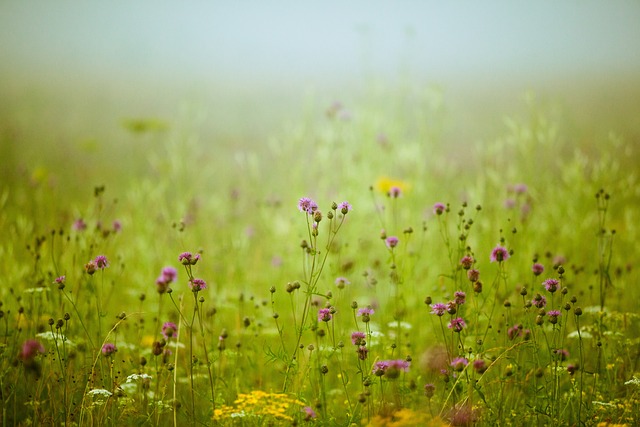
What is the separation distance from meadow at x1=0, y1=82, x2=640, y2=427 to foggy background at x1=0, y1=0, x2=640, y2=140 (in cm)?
189

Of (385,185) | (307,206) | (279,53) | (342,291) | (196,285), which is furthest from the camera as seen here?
(279,53)

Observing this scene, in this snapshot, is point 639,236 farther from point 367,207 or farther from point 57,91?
point 57,91

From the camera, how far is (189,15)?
26.7 feet

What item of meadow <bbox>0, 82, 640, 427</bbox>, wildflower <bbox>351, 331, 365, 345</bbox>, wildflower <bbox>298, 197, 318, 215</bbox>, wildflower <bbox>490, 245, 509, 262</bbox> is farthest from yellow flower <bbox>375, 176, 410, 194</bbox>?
wildflower <bbox>351, 331, 365, 345</bbox>

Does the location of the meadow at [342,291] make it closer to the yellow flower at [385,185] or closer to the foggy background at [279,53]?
the yellow flower at [385,185]

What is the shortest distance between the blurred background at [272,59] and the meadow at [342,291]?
1.79m

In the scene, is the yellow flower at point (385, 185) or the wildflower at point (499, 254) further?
the yellow flower at point (385, 185)

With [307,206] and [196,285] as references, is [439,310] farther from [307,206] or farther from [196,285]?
[196,285]

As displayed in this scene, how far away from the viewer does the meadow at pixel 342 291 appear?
1599 mm

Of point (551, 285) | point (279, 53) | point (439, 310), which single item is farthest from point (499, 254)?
point (279, 53)

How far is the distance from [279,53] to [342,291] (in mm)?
6688

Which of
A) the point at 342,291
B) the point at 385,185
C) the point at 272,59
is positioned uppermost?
the point at 272,59

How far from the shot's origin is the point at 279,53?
8.95m

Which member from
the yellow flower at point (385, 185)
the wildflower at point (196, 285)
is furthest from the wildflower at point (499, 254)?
the yellow flower at point (385, 185)
